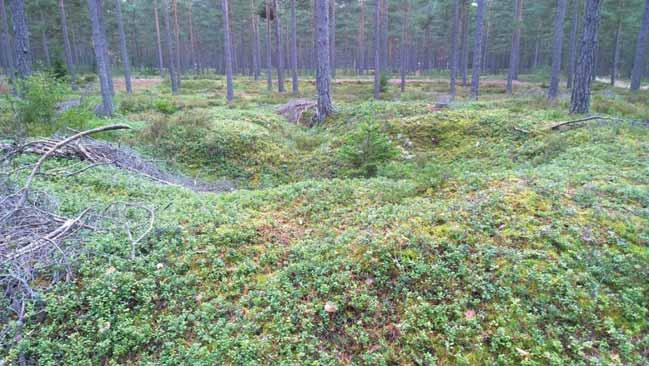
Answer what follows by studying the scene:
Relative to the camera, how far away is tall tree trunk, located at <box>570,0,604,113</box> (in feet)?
29.9

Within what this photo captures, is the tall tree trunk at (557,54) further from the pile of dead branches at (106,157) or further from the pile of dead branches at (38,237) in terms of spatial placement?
the pile of dead branches at (38,237)

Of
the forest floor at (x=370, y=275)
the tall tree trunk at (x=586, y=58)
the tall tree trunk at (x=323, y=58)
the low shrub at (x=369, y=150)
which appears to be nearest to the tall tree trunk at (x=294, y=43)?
Answer: the tall tree trunk at (x=323, y=58)

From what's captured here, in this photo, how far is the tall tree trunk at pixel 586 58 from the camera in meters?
9.10

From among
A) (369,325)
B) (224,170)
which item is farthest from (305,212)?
(224,170)

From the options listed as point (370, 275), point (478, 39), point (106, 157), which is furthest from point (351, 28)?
point (370, 275)

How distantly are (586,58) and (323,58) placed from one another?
735 cm

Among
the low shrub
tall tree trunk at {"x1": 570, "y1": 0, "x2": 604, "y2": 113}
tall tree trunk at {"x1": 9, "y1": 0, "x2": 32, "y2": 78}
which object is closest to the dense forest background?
tall tree trunk at {"x1": 9, "y1": 0, "x2": 32, "y2": 78}

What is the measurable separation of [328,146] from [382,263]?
599 centimetres

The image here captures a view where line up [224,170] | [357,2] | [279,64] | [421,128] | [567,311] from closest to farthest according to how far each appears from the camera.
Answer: [567,311] → [224,170] → [421,128] → [279,64] → [357,2]

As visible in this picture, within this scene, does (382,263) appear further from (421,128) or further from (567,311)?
(421,128)

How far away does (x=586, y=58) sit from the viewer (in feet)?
31.1

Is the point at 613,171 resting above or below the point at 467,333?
above

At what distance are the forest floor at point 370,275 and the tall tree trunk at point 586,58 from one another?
14.0 ft

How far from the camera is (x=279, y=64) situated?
25.1 meters
